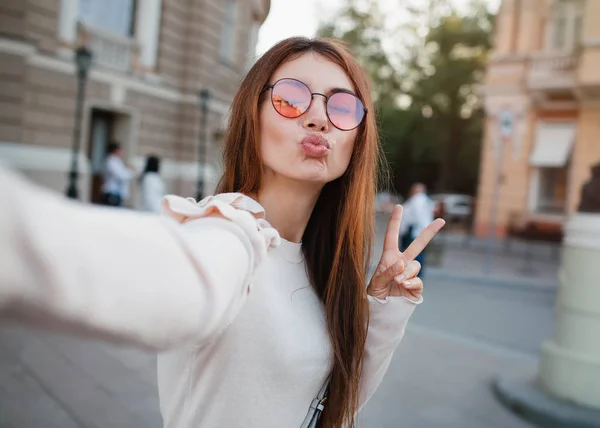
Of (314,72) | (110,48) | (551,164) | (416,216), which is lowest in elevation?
(416,216)

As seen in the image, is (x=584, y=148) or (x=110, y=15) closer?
(x=110, y=15)

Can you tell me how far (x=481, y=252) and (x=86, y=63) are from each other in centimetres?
1189

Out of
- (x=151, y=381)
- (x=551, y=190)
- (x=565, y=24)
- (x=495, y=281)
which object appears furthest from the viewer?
(x=551, y=190)

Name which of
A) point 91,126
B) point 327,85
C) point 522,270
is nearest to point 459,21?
point 522,270

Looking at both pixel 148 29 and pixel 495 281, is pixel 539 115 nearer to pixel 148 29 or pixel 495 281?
pixel 495 281

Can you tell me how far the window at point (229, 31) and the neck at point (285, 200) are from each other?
53.6 feet

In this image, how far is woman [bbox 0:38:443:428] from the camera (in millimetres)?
490

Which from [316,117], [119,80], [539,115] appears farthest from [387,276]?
[539,115]

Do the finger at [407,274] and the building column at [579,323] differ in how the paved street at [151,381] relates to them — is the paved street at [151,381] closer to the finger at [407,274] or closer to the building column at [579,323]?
the building column at [579,323]

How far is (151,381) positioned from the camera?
159 inches

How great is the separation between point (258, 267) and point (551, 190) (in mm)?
19745

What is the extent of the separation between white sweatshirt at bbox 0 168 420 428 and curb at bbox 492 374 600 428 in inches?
131

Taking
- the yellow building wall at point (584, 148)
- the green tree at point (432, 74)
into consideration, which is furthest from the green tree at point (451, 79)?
the yellow building wall at point (584, 148)

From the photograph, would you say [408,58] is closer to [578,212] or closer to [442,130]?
[442,130]
